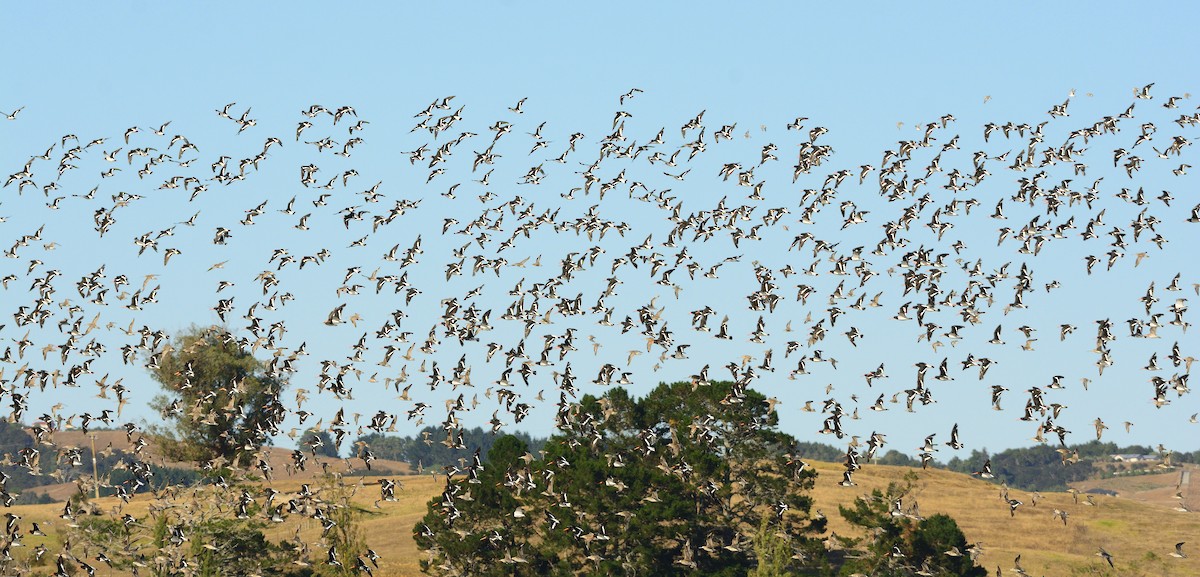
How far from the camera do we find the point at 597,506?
76.4 m

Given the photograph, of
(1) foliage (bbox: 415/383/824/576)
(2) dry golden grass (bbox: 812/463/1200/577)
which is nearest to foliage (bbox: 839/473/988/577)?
(1) foliage (bbox: 415/383/824/576)

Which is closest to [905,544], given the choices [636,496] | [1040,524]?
[636,496]

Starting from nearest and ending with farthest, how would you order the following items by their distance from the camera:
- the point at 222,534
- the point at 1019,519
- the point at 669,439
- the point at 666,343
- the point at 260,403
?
the point at 666,343, the point at 222,534, the point at 669,439, the point at 260,403, the point at 1019,519

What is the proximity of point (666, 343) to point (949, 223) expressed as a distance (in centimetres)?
1444

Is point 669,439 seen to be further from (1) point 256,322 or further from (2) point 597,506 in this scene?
(1) point 256,322

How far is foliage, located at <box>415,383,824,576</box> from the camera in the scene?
7600 cm

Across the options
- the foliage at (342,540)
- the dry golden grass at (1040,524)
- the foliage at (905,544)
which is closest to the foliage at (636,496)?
the foliage at (905,544)

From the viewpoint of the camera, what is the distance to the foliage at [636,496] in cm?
7600

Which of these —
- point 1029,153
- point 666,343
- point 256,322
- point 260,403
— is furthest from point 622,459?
point 260,403

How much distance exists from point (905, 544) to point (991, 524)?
5159cm

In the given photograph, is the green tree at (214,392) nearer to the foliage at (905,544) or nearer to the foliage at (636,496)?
the foliage at (636,496)

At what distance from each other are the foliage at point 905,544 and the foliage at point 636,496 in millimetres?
3994

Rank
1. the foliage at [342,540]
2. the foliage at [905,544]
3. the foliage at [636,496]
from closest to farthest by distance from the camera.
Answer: the foliage at [342,540]
the foliage at [905,544]
the foliage at [636,496]

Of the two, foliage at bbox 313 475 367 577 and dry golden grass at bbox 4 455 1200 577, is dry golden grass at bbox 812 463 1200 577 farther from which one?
foliage at bbox 313 475 367 577
